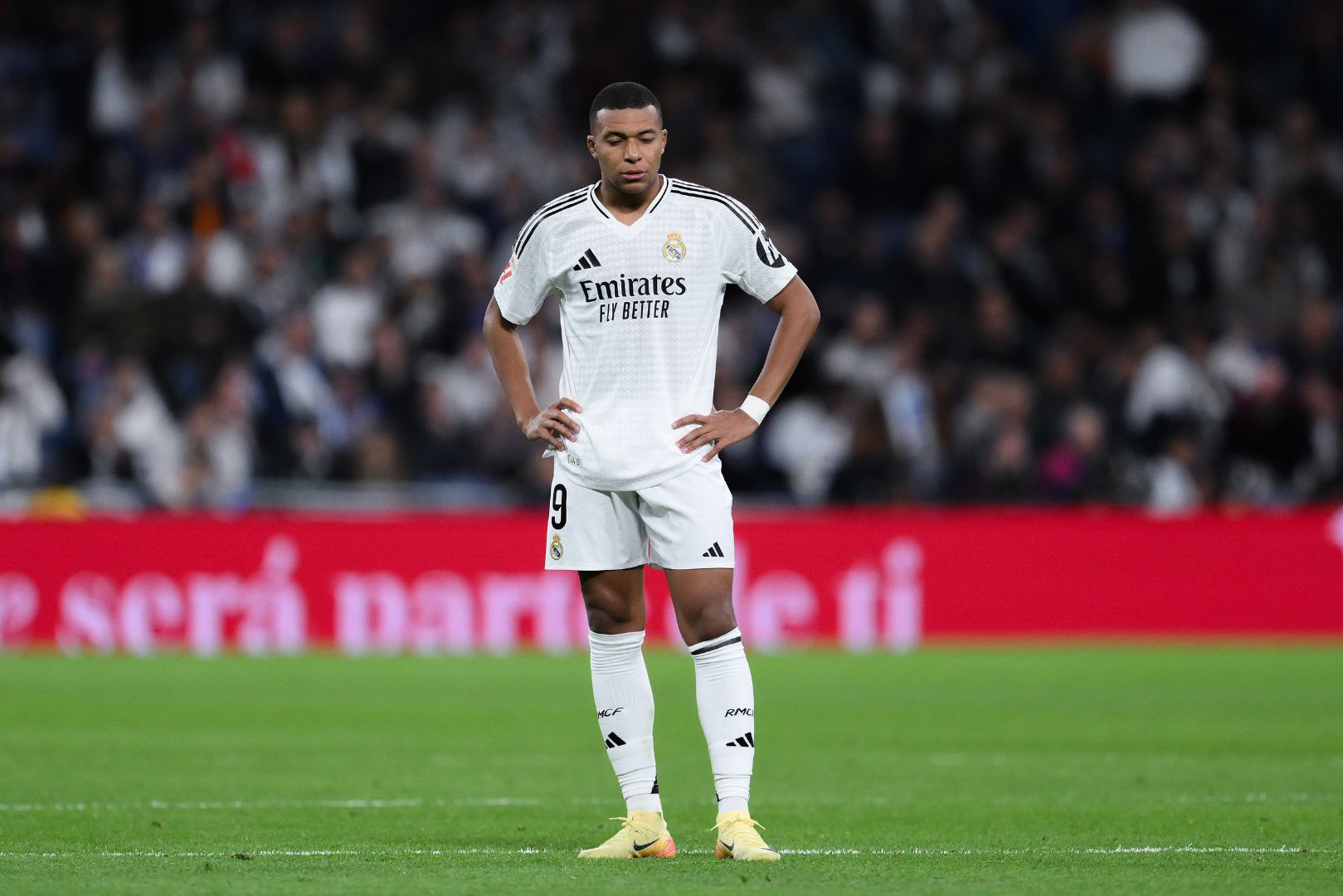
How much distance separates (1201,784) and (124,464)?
1147 centimetres

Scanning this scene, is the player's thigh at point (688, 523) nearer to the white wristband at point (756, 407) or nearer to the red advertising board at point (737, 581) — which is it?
the white wristband at point (756, 407)

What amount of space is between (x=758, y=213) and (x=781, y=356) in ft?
45.6

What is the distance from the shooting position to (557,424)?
6.76 m

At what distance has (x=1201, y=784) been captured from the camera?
9039 mm

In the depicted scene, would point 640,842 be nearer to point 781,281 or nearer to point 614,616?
point 614,616

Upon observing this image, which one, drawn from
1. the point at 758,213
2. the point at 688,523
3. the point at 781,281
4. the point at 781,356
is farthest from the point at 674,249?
the point at 758,213

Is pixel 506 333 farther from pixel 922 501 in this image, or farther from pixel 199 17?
pixel 199 17

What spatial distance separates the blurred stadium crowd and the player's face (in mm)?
11527

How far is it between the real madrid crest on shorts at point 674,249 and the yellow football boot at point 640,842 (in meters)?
1.79

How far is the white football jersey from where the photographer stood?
264 inches

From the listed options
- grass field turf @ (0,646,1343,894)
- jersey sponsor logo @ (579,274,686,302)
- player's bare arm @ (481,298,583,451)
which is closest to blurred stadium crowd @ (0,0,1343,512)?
grass field turf @ (0,646,1343,894)

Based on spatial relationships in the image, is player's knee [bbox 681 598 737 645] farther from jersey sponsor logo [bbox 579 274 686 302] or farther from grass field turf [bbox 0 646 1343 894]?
jersey sponsor logo [bbox 579 274 686 302]

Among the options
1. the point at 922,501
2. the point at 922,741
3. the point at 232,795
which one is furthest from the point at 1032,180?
the point at 232,795

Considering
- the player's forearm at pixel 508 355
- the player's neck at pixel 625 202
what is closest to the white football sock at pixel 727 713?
the player's forearm at pixel 508 355
